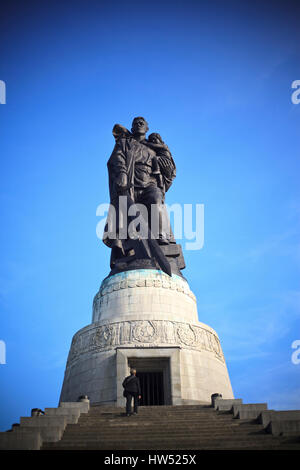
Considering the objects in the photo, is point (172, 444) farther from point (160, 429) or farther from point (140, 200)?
point (140, 200)

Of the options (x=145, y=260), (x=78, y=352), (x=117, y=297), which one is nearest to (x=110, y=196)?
(x=145, y=260)

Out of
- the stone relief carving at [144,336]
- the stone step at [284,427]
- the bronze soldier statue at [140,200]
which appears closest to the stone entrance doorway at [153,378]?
the stone relief carving at [144,336]

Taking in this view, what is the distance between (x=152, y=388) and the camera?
18.4 meters

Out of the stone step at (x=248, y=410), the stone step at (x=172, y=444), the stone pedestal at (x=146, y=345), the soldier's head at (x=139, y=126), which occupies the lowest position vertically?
the stone step at (x=172, y=444)

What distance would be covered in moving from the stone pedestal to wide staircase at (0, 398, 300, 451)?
3.07 metres

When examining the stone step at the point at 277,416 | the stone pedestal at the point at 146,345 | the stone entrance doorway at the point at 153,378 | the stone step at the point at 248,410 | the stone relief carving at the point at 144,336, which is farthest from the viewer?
the stone relief carving at the point at 144,336

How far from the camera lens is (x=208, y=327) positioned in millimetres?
20453

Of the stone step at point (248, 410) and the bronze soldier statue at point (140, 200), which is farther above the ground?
the bronze soldier statue at point (140, 200)

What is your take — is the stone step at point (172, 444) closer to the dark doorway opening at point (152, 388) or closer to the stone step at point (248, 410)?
the stone step at point (248, 410)

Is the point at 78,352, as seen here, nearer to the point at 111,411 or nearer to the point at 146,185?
the point at 111,411

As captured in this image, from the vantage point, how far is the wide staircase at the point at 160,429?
1001cm

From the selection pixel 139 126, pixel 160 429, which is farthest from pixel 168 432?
pixel 139 126

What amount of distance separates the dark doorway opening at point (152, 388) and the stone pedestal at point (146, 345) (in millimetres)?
476
